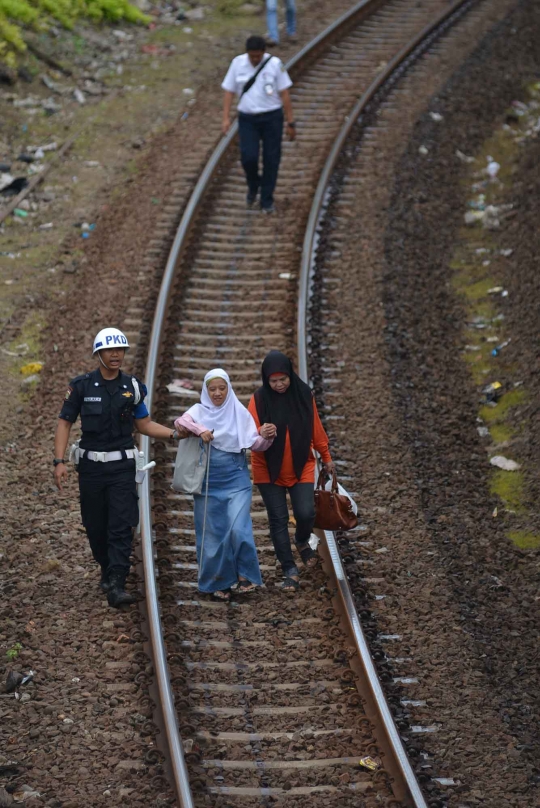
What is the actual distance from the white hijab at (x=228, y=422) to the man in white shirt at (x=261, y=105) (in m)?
5.95

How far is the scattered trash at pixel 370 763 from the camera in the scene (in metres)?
5.61

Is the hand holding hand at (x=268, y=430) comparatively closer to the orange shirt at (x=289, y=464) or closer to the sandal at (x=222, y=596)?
the orange shirt at (x=289, y=464)

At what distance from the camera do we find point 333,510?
7.28 m

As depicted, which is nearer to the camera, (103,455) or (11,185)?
(103,455)

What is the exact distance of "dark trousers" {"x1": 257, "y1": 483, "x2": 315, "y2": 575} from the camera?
7207 mm

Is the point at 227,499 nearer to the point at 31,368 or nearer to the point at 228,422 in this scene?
the point at 228,422

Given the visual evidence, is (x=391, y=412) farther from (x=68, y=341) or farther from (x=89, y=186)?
(x=89, y=186)

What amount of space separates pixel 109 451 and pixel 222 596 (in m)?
1.23

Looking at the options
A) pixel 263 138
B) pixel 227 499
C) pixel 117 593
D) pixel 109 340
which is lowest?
pixel 117 593

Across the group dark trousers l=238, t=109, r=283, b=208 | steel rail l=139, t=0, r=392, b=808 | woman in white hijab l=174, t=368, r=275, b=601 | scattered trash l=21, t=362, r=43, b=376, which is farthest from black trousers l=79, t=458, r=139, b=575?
dark trousers l=238, t=109, r=283, b=208

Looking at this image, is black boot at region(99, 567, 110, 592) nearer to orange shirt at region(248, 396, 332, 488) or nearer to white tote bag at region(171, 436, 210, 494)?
white tote bag at region(171, 436, 210, 494)

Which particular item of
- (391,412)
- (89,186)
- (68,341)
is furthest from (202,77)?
(391,412)

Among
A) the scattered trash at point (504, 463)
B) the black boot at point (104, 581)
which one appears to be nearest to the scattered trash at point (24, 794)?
the black boot at point (104, 581)

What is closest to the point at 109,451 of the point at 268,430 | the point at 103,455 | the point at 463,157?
the point at 103,455
